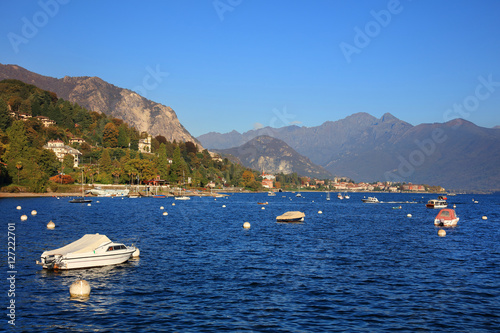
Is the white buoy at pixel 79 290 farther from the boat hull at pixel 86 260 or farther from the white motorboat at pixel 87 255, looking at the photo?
the white motorboat at pixel 87 255

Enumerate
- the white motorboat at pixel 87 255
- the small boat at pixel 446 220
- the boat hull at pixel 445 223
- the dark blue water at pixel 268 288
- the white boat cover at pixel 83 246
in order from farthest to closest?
the small boat at pixel 446 220, the boat hull at pixel 445 223, the white boat cover at pixel 83 246, the white motorboat at pixel 87 255, the dark blue water at pixel 268 288

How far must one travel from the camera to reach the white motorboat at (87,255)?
41281 millimetres

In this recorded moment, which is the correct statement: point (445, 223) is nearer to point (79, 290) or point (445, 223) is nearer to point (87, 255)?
point (87, 255)

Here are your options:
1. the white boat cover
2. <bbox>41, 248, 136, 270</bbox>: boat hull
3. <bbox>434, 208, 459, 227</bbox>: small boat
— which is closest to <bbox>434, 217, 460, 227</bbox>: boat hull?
<bbox>434, 208, 459, 227</bbox>: small boat

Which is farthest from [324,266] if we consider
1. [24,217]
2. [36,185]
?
[36,185]

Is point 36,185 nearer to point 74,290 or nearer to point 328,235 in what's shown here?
point 328,235

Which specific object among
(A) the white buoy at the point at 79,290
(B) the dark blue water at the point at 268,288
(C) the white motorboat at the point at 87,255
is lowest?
(B) the dark blue water at the point at 268,288

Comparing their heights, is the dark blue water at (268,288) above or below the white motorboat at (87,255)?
below

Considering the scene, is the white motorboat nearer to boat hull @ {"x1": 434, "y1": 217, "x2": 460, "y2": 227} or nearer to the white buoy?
the white buoy

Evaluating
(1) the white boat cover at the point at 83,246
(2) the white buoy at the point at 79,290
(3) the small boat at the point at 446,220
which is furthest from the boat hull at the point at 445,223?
(2) the white buoy at the point at 79,290

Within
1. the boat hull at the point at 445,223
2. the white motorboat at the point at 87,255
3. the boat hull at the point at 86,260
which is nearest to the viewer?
the boat hull at the point at 86,260

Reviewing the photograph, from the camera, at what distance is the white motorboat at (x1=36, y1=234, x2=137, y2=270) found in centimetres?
4128

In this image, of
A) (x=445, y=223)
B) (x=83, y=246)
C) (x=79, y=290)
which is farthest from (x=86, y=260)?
(x=445, y=223)

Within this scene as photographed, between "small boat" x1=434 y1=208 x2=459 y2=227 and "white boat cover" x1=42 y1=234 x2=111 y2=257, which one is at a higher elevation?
"white boat cover" x1=42 y1=234 x2=111 y2=257
